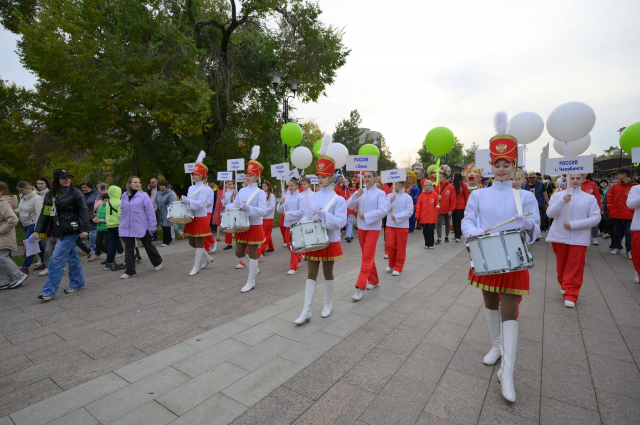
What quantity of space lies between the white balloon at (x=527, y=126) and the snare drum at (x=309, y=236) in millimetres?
4343

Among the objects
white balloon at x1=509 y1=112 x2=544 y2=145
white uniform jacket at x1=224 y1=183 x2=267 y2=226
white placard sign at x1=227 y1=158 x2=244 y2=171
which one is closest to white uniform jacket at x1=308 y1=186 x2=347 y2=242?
white uniform jacket at x1=224 y1=183 x2=267 y2=226

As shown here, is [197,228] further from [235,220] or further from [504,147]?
[504,147]

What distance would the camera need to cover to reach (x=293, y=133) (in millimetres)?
10133

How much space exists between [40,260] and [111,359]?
21.6 ft

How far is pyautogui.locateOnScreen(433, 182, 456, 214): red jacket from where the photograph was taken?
10703mm

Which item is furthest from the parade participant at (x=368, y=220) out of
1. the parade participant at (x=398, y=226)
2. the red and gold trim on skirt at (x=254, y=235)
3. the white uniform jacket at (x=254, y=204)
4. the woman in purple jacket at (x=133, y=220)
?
the woman in purple jacket at (x=133, y=220)

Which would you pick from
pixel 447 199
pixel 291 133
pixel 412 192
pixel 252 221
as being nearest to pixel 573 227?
pixel 252 221

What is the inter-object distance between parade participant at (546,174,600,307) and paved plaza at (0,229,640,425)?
1.32 ft

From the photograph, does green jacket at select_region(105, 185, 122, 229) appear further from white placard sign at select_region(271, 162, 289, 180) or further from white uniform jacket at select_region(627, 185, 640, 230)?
white uniform jacket at select_region(627, 185, 640, 230)

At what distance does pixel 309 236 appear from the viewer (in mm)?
4223

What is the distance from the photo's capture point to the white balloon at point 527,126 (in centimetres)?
587

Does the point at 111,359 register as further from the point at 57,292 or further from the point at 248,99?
the point at 248,99

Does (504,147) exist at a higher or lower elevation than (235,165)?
lower

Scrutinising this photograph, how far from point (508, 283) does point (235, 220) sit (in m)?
4.52
